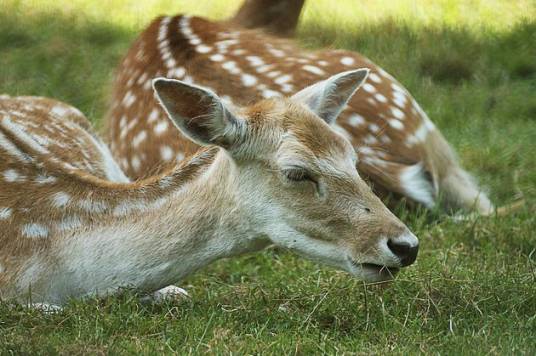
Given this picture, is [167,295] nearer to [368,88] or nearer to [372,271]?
[372,271]

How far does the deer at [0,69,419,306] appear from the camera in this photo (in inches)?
181

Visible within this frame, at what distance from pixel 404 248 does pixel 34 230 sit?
54.0 inches

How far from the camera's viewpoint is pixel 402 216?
20.6 feet

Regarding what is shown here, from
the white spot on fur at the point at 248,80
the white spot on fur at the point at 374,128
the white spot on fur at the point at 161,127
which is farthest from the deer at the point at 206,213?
the white spot on fur at the point at 374,128

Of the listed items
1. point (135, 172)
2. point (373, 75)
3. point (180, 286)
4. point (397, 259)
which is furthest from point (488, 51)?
point (397, 259)

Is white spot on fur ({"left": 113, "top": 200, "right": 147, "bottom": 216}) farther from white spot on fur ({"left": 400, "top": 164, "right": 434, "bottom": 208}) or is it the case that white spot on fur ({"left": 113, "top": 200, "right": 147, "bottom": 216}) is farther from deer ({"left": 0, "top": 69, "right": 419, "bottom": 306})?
white spot on fur ({"left": 400, "top": 164, "right": 434, "bottom": 208})

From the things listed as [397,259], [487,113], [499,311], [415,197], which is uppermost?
[397,259]

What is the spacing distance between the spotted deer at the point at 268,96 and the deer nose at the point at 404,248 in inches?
68.7

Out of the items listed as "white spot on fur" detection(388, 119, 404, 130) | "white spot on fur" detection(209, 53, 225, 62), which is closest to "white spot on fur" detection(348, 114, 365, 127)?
"white spot on fur" detection(388, 119, 404, 130)

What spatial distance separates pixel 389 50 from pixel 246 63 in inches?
110

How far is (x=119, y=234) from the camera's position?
187 inches

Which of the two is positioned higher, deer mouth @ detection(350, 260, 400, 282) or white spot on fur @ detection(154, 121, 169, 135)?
deer mouth @ detection(350, 260, 400, 282)

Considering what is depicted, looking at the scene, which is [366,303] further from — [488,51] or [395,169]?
[488,51]

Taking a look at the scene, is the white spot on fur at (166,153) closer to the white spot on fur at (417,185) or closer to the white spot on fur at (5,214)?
the white spot on fur at (417,185)
